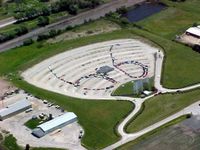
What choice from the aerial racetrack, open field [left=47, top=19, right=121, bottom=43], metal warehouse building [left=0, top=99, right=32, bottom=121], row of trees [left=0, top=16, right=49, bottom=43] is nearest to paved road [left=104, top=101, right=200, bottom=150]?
the aerial racetrack

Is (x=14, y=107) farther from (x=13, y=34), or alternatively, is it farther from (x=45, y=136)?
(x=13, y=34)

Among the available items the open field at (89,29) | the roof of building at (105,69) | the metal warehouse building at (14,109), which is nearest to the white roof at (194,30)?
the open field at (89,29)

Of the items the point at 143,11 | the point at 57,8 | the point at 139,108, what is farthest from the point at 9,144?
the point at 143,11

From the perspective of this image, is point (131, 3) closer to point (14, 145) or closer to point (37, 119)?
point (37, 119)

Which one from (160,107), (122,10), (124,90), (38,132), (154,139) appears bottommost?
(154,139)

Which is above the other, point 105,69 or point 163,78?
point 105,69

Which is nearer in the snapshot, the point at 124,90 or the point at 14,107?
the point at 14,107

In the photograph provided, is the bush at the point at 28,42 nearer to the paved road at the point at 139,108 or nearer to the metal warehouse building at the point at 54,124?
the paved road at the point at 139,108

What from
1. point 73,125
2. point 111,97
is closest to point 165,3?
point 111,97
